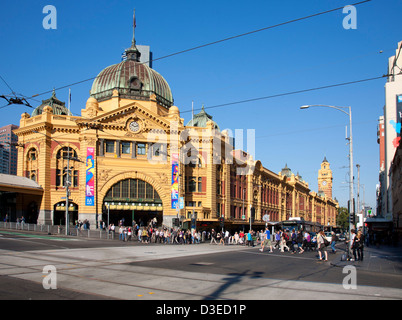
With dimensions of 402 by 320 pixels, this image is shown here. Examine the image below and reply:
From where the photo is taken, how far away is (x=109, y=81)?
197ft

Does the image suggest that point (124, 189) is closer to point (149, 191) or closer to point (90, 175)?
point (149, 191)

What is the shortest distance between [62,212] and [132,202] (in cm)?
917

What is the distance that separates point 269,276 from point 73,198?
4132cm

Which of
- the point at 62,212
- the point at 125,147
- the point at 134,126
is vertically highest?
the point at 134,126

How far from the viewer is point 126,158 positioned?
53625 mm

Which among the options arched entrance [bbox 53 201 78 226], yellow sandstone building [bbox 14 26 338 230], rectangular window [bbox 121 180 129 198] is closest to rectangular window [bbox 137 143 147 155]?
yellow sandstone building [bbox 14 26 338 230]

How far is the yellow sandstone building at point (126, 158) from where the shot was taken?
170 ft

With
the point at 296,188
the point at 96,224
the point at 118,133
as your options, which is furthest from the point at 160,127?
the point at 296,188

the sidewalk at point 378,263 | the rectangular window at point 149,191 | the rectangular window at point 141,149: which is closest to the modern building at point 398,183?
the sidewalk at point 378,263

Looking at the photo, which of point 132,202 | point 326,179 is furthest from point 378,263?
point 326,179

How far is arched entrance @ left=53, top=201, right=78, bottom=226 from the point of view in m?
52.6

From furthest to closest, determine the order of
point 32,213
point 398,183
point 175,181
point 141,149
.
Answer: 1. point 141,149
2. point 175,181
3. point 32,213
4. point 398,183

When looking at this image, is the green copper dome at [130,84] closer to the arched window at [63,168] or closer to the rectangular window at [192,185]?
the arched window at [63,168]

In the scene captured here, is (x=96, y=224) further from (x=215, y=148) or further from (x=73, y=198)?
(x=215, y=148)
